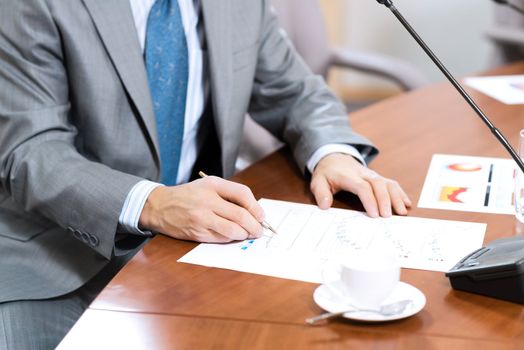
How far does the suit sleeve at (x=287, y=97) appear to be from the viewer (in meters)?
1.42

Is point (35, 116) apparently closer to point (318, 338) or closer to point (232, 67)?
point (232, 67)

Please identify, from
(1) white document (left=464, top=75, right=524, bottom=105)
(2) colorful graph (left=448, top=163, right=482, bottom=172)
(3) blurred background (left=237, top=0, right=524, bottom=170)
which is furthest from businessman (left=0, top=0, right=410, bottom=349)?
(3) blurred background (left=237, top=0, right=524, bottom=170)

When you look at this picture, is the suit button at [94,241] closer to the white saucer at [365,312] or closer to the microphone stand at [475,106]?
the white saucer at [365,312]

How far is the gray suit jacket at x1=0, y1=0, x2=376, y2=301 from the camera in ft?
3.80

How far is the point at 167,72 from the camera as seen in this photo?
54.6 inches

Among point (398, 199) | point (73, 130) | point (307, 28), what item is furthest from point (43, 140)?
point (307, 28)

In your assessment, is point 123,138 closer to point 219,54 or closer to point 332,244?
point 219,54

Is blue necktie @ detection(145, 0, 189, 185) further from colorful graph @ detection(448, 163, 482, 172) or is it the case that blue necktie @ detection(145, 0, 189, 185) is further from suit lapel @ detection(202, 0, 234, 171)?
colorful graph @ detection(448, 163, 482, 172)

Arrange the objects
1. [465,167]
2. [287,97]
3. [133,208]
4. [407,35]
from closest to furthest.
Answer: [133,208] < [465,167] < [287,97] < [407,35]

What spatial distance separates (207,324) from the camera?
850mm

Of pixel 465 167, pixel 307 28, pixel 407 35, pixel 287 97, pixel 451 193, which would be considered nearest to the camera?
pixel 451 193

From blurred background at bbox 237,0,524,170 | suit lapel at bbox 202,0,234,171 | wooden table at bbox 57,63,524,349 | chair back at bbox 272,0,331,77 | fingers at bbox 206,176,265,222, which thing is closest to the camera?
wooden table at bbox 57,63,524,349

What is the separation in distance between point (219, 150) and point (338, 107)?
0.24m

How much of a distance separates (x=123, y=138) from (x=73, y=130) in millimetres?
80
